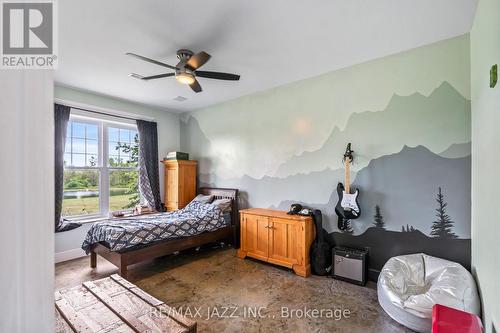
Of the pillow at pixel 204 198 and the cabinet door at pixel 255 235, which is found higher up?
the pillow at pixel 204 198

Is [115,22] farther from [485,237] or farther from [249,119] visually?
[485,237]

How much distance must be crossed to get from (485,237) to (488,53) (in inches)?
51.4

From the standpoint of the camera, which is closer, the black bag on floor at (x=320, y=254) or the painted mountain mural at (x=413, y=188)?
the painted mountain mural at (x=413, y=188)

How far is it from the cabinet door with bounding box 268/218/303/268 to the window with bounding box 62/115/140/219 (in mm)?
2995

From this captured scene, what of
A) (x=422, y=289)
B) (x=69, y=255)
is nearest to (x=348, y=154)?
(x=422, y=289)

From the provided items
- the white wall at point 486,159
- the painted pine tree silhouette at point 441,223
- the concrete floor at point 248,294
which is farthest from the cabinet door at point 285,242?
the white wall at point 486,159

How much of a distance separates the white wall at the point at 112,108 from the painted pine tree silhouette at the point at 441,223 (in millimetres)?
4623

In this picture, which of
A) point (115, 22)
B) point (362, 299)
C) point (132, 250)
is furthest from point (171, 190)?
point (362, 299)

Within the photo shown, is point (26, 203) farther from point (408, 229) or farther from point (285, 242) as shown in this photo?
point (408, 229)

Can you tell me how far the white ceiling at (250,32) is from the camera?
6.70 ft

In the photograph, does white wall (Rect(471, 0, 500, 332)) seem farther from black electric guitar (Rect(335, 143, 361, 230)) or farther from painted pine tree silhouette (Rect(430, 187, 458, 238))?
black electric guitar (Rect(335, 143, 361, 230))

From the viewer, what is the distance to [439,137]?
2.60 metres

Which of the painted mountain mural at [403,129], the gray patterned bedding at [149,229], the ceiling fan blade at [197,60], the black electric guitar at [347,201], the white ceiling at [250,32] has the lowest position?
the gray patterned bedding at [149,229]

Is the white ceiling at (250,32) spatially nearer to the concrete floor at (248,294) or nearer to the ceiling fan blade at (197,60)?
the ceiling fan blade at (197,60)
